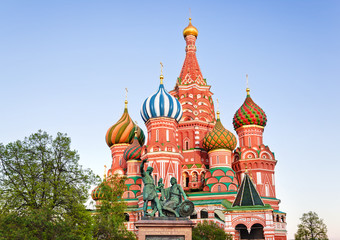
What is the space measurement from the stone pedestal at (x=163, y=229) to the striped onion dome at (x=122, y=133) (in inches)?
1197

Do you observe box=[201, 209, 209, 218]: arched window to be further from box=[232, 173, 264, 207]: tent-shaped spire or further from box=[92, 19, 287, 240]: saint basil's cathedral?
box=[232, 173, 264, 207]: tent-shaped spire

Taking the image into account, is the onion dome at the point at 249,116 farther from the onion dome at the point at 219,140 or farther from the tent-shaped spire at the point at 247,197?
the tent-shaped spire at the point at 247,197

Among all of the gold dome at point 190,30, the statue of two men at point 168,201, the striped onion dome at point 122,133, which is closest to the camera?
the statue of two men at point 168,201

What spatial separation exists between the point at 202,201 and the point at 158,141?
677 cm

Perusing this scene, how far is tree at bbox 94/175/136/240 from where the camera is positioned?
21.1 metres

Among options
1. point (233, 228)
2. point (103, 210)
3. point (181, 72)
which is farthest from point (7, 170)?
point (181, 72)

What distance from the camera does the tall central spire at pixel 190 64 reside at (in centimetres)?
4459

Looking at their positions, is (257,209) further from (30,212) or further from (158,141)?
(30,212)

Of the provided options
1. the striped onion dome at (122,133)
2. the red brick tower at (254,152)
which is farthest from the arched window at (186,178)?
the striped onion dome at (122,133)

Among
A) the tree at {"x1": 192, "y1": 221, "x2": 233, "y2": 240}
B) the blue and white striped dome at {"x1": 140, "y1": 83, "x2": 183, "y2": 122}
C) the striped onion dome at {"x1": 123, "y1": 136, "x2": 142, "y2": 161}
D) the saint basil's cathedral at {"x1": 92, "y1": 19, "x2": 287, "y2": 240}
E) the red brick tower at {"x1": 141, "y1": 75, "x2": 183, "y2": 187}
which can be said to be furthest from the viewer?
the striped onion dome at {"x1": 123, "y1": 136, "x2": 142, "y2": 161}

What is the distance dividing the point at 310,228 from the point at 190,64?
22.7 meters

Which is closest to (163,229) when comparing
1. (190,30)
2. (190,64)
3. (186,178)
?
(186,178)

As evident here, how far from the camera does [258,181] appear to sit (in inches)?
1511

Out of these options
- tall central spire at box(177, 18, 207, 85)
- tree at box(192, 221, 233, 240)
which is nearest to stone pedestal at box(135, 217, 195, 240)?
tree at box(192, 221, 233, 240)
